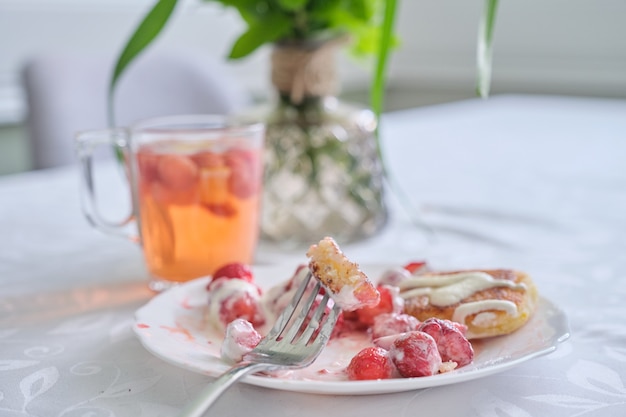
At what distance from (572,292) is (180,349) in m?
0.38

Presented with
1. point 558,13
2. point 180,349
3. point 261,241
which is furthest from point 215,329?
point 558,13

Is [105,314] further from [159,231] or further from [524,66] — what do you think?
[524,66]

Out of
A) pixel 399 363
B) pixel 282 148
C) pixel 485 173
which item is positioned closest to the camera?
pixel 399 363

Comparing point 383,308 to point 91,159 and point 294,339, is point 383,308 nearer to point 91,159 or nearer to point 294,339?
point 294,339

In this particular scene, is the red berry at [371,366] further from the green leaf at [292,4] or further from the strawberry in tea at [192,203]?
the green leaf at [292,4]

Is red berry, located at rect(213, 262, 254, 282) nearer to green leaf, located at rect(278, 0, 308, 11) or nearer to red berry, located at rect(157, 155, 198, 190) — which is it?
red berry, located at rect(157, 155, 198, 190)

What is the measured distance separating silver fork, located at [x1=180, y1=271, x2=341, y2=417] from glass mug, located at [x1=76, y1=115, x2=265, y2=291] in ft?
0.68

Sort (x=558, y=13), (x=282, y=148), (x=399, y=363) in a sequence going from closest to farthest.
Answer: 1. (x=399, y=363)
2. (x=282, y=148)
3. (x=558, y=13)

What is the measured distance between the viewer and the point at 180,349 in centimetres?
50

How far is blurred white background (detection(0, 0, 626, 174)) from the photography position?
199 cm

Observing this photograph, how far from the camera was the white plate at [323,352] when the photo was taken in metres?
0.44

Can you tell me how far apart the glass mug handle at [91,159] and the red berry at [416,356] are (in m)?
0.37

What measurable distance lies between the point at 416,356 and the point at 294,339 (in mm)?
85

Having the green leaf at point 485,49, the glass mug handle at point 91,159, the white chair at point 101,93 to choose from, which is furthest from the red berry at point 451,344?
the white chair at point 101,93
